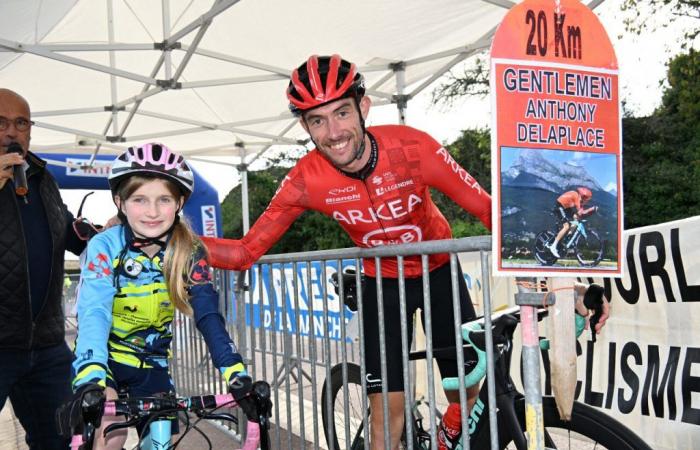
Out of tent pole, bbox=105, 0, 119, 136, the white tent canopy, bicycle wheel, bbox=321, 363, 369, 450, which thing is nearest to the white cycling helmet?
bicycle wheel, bbox=321, 363, 369, 450

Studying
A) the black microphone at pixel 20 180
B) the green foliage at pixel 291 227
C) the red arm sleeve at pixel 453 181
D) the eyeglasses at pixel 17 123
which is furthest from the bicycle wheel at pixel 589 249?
the green foliage at pixel 291 227

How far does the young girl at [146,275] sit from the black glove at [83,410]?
0.56m

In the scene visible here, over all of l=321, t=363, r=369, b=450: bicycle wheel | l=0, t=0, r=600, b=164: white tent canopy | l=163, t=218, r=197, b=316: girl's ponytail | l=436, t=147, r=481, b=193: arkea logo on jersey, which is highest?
l=0, t=0, r=600, b=164: white tent canopy

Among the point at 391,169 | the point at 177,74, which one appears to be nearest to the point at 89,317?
the point at 391,169

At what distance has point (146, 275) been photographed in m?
2.56

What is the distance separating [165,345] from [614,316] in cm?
386

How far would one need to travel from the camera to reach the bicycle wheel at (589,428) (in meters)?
2.21

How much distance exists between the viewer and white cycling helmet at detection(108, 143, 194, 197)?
2.56 meters

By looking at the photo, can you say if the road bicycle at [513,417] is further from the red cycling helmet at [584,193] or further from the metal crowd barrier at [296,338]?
the red cycling helmet at [584,193]

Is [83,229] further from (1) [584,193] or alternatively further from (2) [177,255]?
(1) [584,193]

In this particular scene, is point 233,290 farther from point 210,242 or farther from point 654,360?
point 654,360

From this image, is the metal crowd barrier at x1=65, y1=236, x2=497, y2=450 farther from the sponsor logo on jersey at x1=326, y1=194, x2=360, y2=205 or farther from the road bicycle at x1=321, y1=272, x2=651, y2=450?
the sponsor logo on jersey at x1=326, y1=194, x2=360, y2=205

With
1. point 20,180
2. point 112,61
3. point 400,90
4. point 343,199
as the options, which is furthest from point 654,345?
point 112,61

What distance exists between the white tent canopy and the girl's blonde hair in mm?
4331
